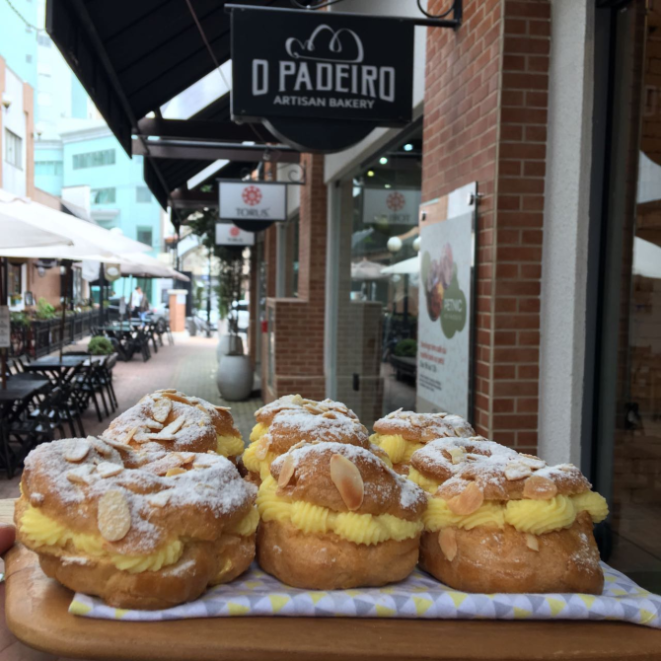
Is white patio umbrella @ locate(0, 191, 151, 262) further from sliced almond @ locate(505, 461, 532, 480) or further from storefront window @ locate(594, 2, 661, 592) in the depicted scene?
sliced almond @ locate(505, 461, 532, 480)

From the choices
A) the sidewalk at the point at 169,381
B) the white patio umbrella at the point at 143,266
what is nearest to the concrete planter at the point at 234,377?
the sidewalk at the point at 169,381

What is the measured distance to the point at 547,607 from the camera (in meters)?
1.34

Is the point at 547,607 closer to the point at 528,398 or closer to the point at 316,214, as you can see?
the point at 528,398

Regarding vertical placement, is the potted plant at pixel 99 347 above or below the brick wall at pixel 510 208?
below

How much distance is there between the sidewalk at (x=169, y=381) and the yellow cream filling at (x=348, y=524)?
5840mm

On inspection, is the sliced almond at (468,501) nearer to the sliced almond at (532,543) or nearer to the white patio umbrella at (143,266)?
the sliced almond at (532,543)

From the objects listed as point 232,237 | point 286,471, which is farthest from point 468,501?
point 232,237

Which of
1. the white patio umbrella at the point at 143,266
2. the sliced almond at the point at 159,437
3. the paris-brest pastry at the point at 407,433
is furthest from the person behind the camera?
the white patio umbrella at the point at 143,266

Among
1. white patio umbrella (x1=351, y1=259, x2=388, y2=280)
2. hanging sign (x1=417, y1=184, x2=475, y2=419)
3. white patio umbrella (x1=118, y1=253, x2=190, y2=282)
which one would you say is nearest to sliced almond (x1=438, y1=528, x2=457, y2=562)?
hanging sign (x1=417, y1=184, x2=475, y2=419)

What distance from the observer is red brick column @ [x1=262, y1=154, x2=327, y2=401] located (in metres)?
9.02

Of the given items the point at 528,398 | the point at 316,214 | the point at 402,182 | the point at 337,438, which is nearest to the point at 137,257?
the point at 316,214

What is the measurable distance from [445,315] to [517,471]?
253 cm

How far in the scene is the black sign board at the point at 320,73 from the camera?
374cm

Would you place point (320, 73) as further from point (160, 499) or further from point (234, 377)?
point (234, 377)
